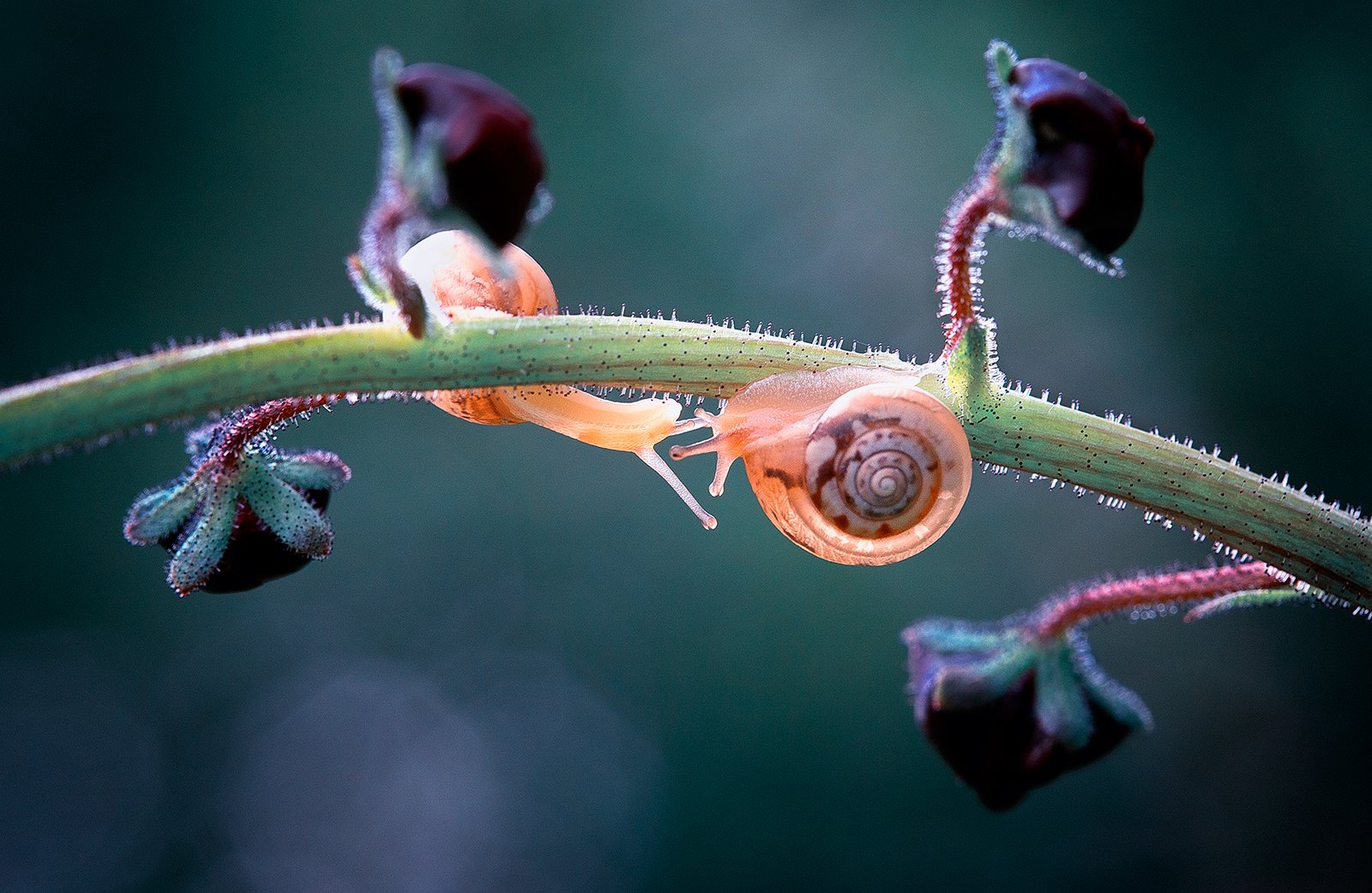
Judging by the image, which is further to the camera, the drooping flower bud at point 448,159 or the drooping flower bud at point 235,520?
the drooping flower bud at point 235,520

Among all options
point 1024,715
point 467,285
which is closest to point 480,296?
point 467,285

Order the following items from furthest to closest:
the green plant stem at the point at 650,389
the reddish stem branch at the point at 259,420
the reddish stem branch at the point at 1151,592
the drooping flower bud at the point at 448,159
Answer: the reddish stem branch at the point at 1151,592
the reddish stem branch at the point at 259,420
the green plant stem at the point at 650,389
the drooping flower bud at the point at 448,159

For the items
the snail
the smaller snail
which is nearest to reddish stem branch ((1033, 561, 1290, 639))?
the smaller snail

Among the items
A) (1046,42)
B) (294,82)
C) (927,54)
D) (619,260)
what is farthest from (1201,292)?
(294,82)

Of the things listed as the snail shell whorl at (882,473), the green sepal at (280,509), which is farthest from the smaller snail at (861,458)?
the green sepal at (280,509)

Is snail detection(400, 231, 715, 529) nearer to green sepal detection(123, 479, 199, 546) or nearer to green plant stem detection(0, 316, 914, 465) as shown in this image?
green plant stem detection(0, 316, 914, 465)

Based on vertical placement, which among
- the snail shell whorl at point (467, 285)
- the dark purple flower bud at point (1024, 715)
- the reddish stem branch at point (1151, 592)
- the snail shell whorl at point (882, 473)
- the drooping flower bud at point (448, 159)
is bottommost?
the dark purple flower bud at point (1024, 715)

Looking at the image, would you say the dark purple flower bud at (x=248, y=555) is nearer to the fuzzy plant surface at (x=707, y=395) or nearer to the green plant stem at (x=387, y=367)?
the fuzzy plant surface at (x=707, y=395)

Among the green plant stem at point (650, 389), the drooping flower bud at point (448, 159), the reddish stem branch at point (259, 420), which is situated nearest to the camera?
the drooping flower bud at point (448, 159)
